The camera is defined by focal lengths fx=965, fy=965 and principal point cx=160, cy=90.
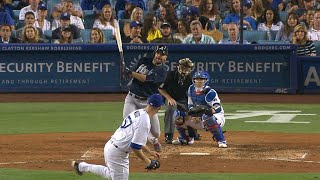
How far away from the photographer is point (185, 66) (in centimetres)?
1502

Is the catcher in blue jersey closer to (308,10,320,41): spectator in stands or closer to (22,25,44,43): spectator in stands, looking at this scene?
(22,25,44,43): spectator in stands

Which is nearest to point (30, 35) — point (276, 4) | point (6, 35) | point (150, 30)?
point (6, 35)

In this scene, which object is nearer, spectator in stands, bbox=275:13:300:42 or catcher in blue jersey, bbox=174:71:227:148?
catcher in blue jersey, bbox=174:71:227:148

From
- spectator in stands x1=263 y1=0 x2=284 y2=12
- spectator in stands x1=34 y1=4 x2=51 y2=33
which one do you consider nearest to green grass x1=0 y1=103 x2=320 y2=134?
spectator in stands x1=34 y1=4 x2=51 y2=33

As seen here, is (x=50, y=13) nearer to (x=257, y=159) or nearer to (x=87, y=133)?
(x=87, y=133)

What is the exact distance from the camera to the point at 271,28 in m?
23.5

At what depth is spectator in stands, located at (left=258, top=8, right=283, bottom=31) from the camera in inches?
916

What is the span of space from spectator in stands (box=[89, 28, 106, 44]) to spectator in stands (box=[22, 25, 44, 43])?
1259mm

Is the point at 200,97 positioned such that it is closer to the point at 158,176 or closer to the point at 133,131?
the point at 158,176

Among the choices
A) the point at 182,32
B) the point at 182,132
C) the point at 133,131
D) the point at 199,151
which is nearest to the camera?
the point at 133,131

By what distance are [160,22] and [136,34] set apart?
1.03 meters

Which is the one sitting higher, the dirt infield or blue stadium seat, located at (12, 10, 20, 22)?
blue stadium seat, located at (12, 10, 20, 22)

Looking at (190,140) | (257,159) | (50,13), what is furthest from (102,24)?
(257,159)

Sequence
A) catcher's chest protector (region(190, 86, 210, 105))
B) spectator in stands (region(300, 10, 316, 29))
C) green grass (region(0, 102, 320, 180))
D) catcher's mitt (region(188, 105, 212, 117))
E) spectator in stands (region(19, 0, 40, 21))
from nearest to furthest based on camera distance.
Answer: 1. catcher's mitt (region(188, 105, 212, 117))
2. catcher's chest protector (region(190, 86, 210, 105))
3. green grass (region(0, 102, 320, 180))
4. spectator in stands (region(300, 10, 316, 29))
5. spectator in stands (region(19, 0, 40, 21))
